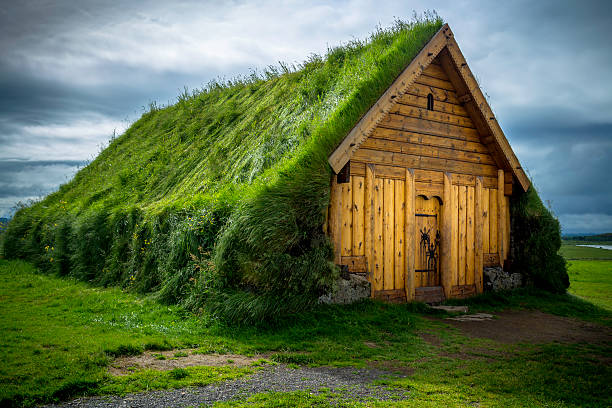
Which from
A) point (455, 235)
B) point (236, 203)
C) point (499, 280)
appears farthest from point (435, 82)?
point (236, 203)

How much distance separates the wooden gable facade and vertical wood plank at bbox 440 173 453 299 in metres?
0.03

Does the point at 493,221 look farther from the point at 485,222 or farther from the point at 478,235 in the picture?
the point at 478,235

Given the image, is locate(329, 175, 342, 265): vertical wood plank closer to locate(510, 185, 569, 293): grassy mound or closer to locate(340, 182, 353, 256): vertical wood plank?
locate(340, 182, 353, 256): vertical wood plank

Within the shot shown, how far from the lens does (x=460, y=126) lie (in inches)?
484

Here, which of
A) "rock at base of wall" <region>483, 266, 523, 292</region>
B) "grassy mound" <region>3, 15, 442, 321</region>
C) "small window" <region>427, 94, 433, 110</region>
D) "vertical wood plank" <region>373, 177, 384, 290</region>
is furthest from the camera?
"rock at base of wall" <region>483, 266, 523, 292</region>

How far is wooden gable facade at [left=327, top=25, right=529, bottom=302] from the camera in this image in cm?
988

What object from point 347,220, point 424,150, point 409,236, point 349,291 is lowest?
point 349,291

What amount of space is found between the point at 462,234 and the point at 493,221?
5.08ft

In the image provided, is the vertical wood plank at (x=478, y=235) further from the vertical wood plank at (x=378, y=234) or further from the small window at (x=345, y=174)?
the small window at (x=345, y=174)

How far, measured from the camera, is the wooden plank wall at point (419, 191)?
9.93 m

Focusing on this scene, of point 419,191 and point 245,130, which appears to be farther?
point 245,130

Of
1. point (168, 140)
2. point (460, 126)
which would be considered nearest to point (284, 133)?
point (460, 126)

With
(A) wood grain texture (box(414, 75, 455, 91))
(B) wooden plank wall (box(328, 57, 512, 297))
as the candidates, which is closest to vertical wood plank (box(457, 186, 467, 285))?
(B) wooden plank wall (box(328, 57, 512, 297))

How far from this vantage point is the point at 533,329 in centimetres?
937
